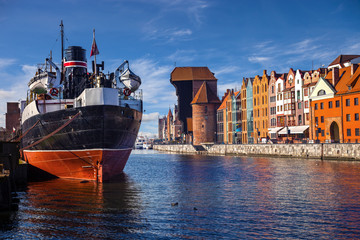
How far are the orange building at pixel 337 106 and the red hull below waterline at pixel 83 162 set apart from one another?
3882cm

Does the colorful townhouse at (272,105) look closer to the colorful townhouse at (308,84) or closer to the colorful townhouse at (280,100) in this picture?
the colorful townhouse at (280,100)

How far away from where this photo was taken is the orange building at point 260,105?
9675 cm

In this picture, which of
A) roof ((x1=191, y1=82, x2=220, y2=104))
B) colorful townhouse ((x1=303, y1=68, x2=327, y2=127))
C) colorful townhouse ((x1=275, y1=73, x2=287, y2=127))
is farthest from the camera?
roof ((x1=191, y1=82, x2=220, y2=104))

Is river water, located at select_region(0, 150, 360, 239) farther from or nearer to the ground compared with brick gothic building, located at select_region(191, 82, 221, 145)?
nearer to the ground

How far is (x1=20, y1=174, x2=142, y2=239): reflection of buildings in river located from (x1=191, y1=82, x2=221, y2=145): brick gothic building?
94797 millimetres

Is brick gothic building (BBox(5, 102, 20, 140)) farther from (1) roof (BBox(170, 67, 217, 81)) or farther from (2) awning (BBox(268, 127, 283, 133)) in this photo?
(1) roof (BBox(170, 67, 217, 81))

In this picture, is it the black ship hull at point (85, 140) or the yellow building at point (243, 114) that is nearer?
the black ship hull at point (85, 140)

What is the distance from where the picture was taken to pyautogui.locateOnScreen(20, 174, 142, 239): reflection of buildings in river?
1669cm

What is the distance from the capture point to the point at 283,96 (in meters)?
88.7

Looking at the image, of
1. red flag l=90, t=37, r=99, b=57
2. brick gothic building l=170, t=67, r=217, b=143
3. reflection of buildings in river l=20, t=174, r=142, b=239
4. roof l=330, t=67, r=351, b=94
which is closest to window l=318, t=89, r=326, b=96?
roof l=330, t=67, r=351, b=94

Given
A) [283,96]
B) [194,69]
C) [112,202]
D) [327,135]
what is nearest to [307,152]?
[327,135]

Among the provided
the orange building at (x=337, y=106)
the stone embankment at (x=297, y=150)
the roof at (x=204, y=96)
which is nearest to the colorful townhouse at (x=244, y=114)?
the stone embankment at (x=297, y=150)

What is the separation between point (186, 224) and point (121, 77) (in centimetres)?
2314

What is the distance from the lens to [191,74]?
138m
